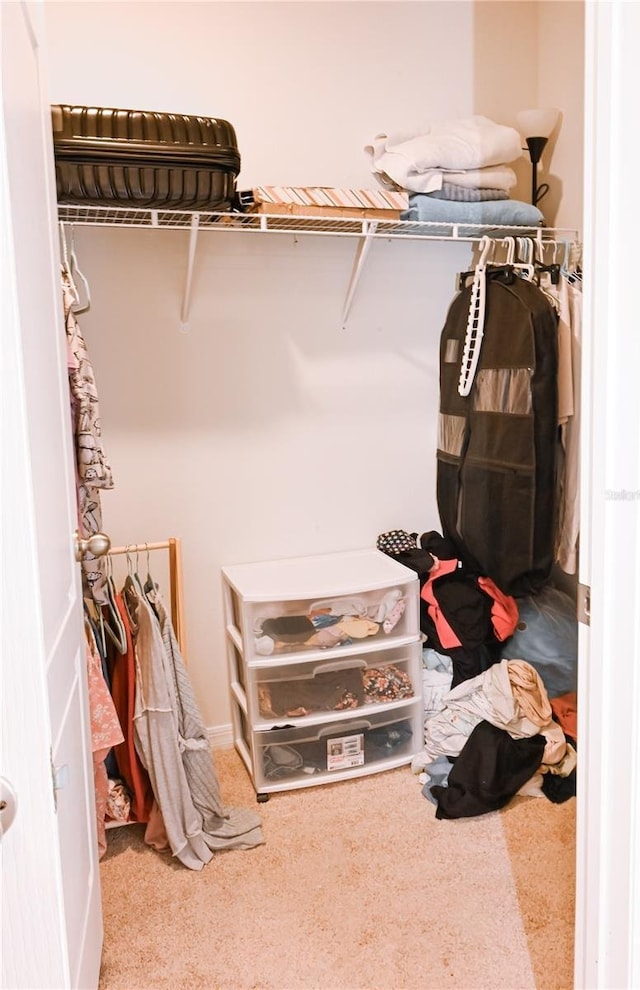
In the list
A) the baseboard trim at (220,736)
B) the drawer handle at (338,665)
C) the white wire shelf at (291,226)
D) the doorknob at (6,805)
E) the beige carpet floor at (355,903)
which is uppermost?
the white wire shelf at (291,226)

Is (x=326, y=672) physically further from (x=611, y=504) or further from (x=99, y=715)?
(x=611, y=504)

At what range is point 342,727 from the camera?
7.67 feet

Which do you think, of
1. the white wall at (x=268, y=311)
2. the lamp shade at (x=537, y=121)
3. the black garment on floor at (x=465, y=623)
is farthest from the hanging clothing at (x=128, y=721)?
the lamp shade at (x=537, y=121)

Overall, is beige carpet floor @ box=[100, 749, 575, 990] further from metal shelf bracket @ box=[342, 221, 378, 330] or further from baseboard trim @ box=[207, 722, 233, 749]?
metal shelf bracket @ box=[342, 221, 378, 330]

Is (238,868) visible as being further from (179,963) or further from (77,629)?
(77,629)

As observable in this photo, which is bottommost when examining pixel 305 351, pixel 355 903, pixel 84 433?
pixel 355 903

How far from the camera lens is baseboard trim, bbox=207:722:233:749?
2.58 meters

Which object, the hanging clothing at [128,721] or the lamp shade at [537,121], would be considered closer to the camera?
the hanging clothing at [128,721]

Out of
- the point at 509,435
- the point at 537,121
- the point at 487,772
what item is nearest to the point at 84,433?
the point at 509,435

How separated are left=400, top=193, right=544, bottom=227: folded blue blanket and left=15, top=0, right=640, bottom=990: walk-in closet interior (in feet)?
0.11

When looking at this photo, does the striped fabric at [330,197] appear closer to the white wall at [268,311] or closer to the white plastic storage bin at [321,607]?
the white wall at [268,311]

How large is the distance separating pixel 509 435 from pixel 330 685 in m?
0.91

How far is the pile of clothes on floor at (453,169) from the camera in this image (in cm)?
228

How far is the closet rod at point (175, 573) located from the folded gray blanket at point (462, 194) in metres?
1.30
